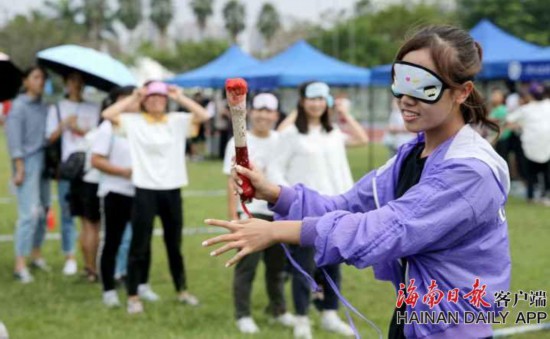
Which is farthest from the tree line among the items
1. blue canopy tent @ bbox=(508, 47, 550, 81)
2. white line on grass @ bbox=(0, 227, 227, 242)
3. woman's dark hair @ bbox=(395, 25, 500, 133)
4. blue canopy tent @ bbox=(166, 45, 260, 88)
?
woman's dark hair @ bbox=(395, 25, 500, 133)

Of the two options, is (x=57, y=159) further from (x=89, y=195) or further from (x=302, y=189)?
(x=302, y=189)

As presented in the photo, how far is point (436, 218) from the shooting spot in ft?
7.45

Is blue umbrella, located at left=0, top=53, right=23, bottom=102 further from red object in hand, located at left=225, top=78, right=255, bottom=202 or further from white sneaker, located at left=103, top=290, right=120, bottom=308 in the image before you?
red object in hand, located at left=225, top=78, right=255, bottom=202

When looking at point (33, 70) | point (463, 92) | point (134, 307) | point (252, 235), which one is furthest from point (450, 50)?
point (33, 70)

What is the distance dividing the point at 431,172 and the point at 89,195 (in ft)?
17.3

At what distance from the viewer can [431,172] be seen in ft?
7.89

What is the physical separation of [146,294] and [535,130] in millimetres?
7600

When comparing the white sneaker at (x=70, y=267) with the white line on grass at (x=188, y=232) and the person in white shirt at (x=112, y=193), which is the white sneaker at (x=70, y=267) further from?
the white line on grass at (x=188, y=232)

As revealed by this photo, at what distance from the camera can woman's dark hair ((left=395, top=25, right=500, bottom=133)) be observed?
2.45 m

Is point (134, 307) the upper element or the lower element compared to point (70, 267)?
upper

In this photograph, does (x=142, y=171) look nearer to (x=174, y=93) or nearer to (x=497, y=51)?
(x=174, y=93)

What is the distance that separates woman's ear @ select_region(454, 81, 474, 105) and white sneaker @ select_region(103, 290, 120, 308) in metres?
4.58

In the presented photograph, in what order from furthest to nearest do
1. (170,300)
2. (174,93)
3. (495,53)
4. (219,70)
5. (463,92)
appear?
(219,70) < (495,53) < (170,300) < (174,93) < (463,92)

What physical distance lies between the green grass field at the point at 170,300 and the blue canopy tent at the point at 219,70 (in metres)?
11.7
